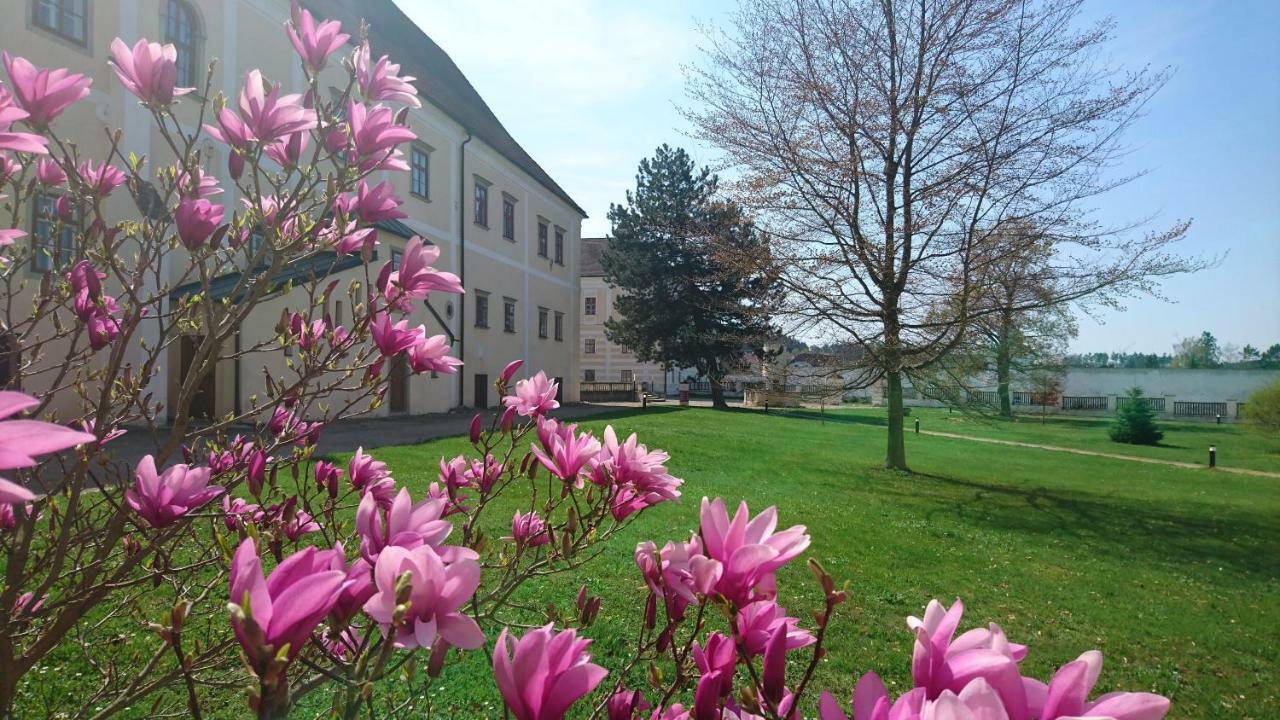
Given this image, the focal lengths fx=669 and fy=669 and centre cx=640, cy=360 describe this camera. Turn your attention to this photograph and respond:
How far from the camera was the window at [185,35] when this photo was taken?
445 inches

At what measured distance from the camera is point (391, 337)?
1453mm

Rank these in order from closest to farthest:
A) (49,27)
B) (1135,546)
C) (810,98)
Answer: (1135,546) → (49,27) → (810,98)

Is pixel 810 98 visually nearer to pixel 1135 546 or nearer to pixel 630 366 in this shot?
pixel 1135 546

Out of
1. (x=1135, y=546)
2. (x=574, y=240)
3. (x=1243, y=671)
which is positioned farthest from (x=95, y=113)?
(x=574, y=240)

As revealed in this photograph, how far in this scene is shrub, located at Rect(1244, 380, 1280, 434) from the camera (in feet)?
79.9

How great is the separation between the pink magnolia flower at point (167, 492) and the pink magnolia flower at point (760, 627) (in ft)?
3.07

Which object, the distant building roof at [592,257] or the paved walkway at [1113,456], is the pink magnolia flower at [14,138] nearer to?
the paved walkway at [1113,456]

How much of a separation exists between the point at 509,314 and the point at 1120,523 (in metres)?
18.0

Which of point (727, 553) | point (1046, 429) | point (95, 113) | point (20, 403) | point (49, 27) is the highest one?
point (49, 27)

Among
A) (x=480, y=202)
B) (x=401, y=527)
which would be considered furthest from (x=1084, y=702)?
(x=480, y=202)

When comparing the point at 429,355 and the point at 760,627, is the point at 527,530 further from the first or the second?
the point at 760,627

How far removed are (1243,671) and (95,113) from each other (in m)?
14.8

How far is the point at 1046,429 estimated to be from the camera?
33156mm

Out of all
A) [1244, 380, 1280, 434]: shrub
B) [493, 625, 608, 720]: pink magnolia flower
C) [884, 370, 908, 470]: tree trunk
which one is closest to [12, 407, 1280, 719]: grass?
[884, 370, 908, 470]: tree trunk
